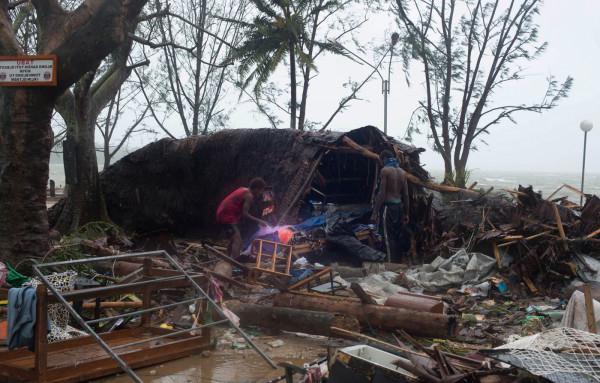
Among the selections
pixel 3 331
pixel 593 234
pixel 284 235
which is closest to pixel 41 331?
pixel 3 331

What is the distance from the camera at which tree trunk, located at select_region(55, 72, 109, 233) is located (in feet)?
39.8

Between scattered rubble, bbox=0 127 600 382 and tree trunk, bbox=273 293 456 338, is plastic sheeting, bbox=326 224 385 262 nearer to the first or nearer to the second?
scattered rubble, bbox=0 127 600 382

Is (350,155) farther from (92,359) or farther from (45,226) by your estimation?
(92,359)

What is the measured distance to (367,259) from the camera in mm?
10375

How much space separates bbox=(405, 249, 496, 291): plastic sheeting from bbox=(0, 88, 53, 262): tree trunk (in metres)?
5.32

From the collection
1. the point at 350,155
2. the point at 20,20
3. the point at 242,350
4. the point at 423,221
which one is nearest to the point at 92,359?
the point at 242,350

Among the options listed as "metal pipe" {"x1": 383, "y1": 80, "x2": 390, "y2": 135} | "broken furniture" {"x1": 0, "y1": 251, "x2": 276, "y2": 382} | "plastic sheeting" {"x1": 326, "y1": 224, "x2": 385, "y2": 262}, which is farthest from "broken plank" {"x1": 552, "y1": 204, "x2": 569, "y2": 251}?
"metal pipe" {"x1": 383, "y1": 80, "x2": 390, "y2": 135}

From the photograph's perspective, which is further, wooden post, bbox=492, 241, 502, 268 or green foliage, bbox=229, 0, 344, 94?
green foliage, bbox=229, 0, 344, 94

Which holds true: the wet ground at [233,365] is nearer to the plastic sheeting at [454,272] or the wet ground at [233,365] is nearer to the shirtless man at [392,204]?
the plastic sheeting at [454,272]

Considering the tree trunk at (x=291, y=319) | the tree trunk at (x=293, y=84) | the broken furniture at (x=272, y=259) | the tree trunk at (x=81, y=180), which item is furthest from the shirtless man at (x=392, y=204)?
the tree trunk at (x=293, y=84)

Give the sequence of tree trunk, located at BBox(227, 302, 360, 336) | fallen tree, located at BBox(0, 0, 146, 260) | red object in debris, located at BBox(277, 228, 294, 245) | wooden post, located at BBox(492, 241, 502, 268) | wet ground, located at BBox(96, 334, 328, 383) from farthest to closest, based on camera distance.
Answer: red object in debris, located at BBox(277, 228, 294, 245)
wooden post, located at BBox(492, 241, 502, 268)
fallen tree, located at BBox(0, 0, 146, 260)
tree trunk, located at BBox(227, 302, 360, 336)
wet ground, located at BBox(96, 334, 328, 383)

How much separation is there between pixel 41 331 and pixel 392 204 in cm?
732

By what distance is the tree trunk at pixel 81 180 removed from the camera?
39.8ft

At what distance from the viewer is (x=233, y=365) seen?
17.4 feet
